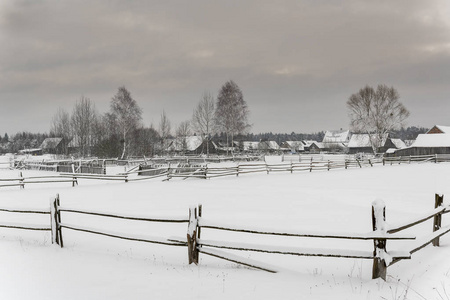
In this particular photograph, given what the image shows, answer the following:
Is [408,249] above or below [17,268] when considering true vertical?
above

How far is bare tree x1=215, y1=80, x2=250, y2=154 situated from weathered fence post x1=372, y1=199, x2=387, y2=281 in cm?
4456

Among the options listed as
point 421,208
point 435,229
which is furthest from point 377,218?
point 421,208

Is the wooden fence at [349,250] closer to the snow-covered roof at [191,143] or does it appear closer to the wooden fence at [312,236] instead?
the wooden fence at [312,236]

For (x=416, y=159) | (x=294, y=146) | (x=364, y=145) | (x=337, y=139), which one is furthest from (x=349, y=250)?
(x=294, y=146)

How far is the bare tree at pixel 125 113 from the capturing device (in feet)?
→ 161

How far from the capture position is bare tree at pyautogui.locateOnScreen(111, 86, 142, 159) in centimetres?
4903

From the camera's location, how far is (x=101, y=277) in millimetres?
5812

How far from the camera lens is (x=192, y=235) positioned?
618cm

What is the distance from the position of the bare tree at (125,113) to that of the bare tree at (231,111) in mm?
12710

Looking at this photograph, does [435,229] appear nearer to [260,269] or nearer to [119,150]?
[260,269]

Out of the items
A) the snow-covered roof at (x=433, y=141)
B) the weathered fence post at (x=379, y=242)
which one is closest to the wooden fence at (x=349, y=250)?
the weathered fence post at (x=379, y=242)

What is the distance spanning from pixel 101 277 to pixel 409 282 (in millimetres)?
5049

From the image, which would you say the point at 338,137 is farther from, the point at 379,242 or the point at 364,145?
the point at 379,242

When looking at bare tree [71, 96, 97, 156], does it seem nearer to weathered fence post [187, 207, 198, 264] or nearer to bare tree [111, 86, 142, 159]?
bare tree [111, 86, 142, 159]
